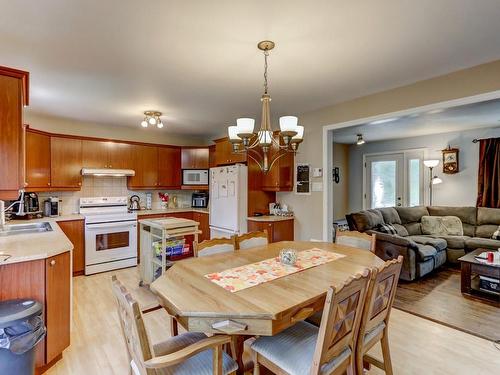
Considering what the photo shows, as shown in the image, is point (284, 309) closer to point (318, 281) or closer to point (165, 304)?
point (318, 281)

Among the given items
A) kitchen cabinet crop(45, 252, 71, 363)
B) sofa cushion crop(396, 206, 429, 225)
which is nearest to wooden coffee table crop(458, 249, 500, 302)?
sofa cushion crop(396, 206, 429, 225)

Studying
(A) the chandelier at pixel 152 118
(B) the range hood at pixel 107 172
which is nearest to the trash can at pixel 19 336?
(A) the chandelier at pixel 152 118

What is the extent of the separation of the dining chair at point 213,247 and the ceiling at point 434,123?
2.51 meters

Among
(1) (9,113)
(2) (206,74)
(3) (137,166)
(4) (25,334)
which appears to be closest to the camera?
(4) (25,334)

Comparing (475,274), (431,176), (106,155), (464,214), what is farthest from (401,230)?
(106,155)

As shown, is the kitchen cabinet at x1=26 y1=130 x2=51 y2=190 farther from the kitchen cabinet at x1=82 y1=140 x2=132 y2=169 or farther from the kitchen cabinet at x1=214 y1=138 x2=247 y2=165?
the kitchen cabinet at x1=214 y1=138 x2=247 y2=165

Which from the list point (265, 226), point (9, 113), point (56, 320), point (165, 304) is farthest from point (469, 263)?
point (9, 113)

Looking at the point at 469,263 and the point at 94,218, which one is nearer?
the point at 469,263

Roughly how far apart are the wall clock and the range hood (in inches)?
243

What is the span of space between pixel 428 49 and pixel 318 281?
2.16 m

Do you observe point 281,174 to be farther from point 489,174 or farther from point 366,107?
point 489,174

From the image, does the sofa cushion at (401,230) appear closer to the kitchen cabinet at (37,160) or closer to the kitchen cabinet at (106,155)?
the kitchen cabinet at (106,155)

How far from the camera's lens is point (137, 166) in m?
5.08

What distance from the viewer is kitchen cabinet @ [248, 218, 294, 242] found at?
4133 millimetres
